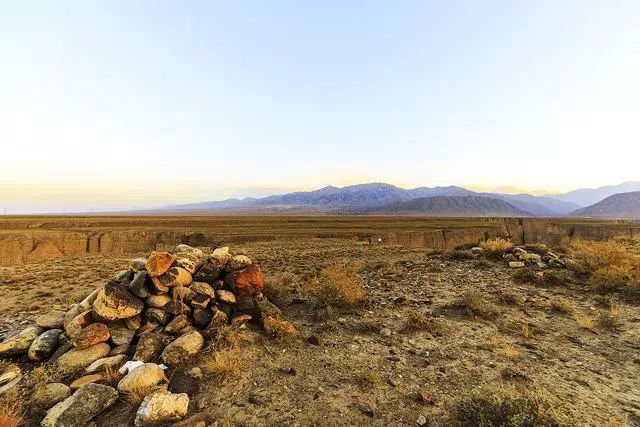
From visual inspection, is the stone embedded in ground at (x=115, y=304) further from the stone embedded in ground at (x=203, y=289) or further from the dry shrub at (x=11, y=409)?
the dry shrub at (x=11, y=409)

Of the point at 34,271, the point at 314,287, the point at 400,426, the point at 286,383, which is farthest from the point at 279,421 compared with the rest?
the point at 34,271

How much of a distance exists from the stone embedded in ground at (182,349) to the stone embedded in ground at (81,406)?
108 cm

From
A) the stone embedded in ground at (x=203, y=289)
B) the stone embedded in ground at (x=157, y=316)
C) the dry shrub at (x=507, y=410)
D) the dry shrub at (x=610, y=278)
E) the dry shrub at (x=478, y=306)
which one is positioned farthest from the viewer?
the dry shrub at (x=610, y=278)

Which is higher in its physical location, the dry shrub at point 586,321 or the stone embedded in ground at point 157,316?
the stone embedded in ground at point 157,316

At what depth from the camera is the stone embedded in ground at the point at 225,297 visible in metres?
7.95

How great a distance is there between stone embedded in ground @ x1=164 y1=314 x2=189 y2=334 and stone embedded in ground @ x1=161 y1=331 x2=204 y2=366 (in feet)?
1.44

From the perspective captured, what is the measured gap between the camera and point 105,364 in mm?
5688

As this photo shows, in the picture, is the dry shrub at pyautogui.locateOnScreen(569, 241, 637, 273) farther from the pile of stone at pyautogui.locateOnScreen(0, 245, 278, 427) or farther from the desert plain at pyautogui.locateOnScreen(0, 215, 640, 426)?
the pile of stone at pyautogui.locateOnScreen(0, 245, 278, 427)

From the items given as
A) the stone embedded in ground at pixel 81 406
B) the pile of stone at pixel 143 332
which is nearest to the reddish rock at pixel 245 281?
the pile of stone at pixel 143 332

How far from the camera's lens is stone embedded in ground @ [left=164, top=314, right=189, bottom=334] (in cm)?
683

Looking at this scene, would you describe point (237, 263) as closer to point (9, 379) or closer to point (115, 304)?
point (115, 304)

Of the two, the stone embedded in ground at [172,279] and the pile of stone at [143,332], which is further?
the stone embedded in ground at [172,279]

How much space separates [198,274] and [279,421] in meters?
5.02

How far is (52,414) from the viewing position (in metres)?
4.46
